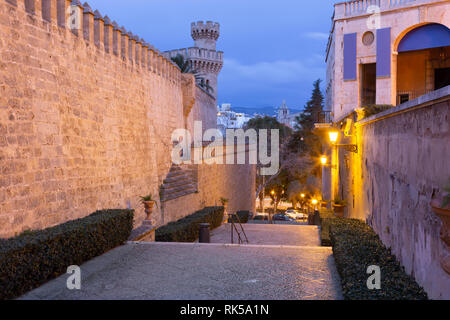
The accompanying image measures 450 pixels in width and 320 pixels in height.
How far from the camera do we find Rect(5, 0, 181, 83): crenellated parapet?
280 inches

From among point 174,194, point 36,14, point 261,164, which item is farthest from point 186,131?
point 261,164

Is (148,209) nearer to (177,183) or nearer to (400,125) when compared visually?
(177,183)

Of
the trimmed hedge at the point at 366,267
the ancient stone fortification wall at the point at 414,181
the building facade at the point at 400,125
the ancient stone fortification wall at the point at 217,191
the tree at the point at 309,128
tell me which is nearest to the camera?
the ancient stone fortification wall at the point at 414,181

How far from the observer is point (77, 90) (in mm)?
8227

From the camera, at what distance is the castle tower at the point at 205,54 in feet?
120

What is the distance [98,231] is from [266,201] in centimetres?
4756

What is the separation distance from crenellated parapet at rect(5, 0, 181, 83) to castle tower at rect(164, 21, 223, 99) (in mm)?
22133

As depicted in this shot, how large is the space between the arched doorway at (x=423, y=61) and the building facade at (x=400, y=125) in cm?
4

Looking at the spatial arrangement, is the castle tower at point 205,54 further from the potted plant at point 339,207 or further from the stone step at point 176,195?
the potted plant at point 339,207

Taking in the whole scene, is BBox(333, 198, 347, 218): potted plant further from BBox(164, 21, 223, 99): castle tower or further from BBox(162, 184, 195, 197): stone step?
BBox(164, 21, 223, 99): castle tower

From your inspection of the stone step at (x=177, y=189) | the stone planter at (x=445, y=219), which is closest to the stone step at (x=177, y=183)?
the stone step at (x=177, y=189)

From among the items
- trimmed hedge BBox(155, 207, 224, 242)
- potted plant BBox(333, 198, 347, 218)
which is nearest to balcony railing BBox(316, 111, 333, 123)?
potted plant BBox(333, 198, 347, 218)

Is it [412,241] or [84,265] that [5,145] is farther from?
[412,241]

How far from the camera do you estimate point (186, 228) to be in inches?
416
